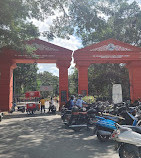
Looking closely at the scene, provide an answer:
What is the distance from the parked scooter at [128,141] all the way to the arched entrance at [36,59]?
12.1 meters

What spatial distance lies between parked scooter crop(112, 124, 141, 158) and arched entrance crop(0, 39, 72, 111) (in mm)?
12071

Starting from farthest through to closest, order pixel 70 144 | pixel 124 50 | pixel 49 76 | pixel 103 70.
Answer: pixel 49 76 < pixel 103 70 < pixel 124 50 < pixel 70 144

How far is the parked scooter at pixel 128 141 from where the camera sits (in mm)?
3611

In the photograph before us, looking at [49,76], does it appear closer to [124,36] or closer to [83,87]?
[124,36]

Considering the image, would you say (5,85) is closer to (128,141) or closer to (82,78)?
(82,78)

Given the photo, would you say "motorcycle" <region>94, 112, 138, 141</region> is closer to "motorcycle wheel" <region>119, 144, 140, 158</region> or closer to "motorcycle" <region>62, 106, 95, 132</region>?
"motorcycle wheel" <region>119, 144, 140, 158</region>

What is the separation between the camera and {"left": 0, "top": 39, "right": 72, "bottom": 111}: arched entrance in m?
15.3

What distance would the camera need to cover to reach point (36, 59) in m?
15.7

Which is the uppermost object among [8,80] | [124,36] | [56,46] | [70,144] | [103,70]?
[124,36]

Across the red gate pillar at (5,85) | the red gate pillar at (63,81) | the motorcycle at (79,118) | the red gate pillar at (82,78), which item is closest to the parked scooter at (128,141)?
the motorcycle at (79,118)

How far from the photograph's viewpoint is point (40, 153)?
457cm

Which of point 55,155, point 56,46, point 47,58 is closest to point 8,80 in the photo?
point 47,58

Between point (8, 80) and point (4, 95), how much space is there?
1392 mm

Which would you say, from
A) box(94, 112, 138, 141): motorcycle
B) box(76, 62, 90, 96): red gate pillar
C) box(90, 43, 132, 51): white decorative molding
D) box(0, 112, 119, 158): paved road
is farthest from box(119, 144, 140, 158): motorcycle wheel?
box(90, 43, 132, 51): white decorative molding
